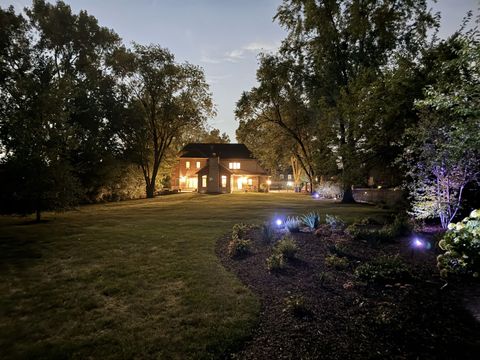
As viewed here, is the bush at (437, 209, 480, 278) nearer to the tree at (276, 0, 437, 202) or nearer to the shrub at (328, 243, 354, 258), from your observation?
the shrub at (328, 243, 354, 258)

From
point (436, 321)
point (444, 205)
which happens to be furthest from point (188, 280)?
point (444, 205)

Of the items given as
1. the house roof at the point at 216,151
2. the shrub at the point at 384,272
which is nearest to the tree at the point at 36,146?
the shrub at the point at 384,272

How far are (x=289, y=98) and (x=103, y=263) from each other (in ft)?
88.9

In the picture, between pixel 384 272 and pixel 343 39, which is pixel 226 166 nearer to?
pixel 343 39

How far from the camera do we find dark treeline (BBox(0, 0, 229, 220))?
14.2 m

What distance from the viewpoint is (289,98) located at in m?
30.5

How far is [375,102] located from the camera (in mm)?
14156

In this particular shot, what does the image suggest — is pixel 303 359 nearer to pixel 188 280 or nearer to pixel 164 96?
pixel 188 280

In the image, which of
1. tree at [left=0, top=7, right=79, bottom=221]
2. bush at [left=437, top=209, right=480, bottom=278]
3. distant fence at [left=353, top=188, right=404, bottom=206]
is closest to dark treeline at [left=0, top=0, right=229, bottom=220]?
tree at [left=0, top=7, right=79, bottom=221]

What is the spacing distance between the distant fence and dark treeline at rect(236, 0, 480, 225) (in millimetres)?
988

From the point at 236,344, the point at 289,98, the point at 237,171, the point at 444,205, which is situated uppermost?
the point at 289,98

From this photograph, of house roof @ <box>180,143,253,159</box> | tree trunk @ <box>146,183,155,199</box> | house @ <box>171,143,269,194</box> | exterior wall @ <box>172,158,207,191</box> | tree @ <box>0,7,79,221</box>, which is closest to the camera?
tree @ <box>0,7,79,221</box>

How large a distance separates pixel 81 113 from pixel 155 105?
10.2 metres

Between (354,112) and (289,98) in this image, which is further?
(289,98)
